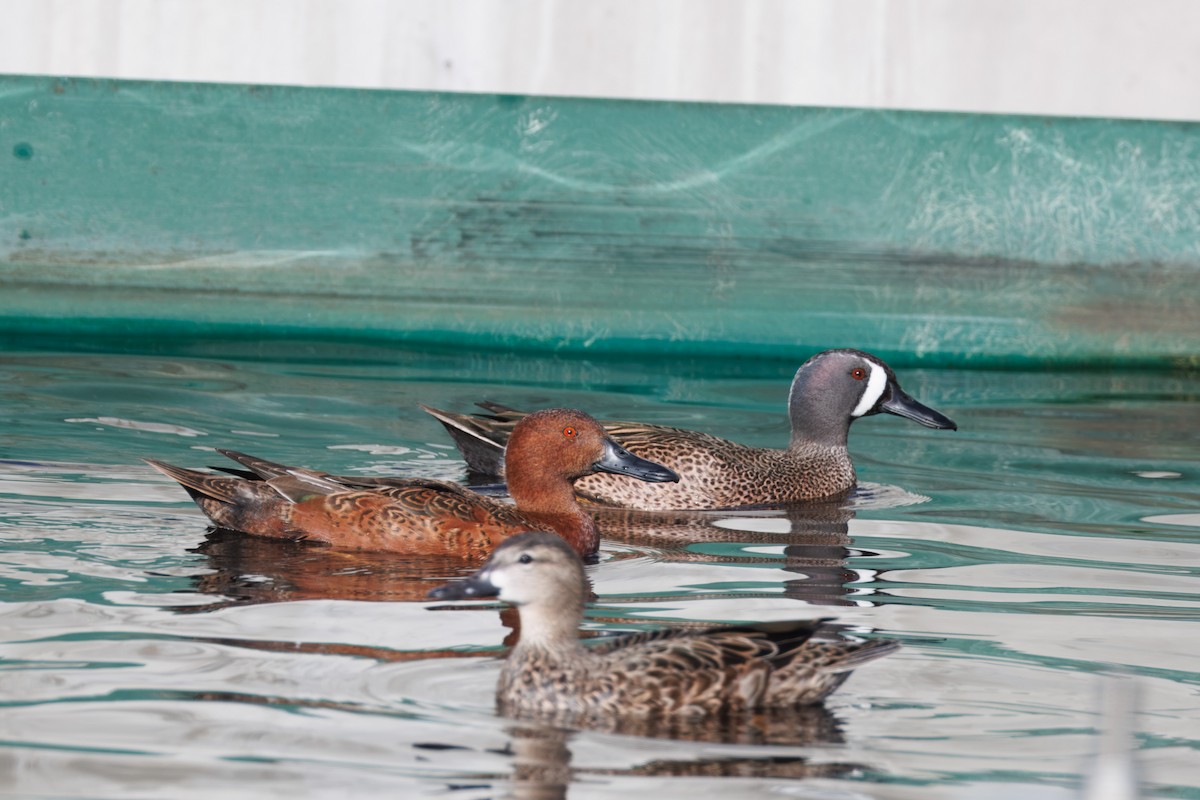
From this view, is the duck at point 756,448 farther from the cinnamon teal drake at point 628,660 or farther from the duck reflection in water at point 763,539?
the cinnamon teal drake at point 628,660

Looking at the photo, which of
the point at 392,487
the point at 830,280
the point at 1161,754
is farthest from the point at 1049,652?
the point at 830,280

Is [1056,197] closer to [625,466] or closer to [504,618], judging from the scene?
[625,466]

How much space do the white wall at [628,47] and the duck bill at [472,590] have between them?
7852 millimetres

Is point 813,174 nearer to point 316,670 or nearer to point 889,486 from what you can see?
point 889,486

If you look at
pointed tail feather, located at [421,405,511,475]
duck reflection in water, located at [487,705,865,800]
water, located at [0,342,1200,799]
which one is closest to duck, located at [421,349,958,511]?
pointed tail feather, located at [421,405,511,475]

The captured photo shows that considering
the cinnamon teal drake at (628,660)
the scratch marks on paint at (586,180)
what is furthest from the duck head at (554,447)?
the scratch marks on paint at (586,180)

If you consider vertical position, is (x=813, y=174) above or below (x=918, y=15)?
below

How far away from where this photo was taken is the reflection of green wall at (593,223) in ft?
43.5

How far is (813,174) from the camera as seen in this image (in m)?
13.5

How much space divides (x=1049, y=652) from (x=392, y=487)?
2609 millimetres

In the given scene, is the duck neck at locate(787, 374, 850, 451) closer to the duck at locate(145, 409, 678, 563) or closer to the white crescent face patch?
the white crescent face patch

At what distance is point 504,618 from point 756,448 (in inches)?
124

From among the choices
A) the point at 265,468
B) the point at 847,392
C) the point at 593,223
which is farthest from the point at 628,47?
the point at 265,468

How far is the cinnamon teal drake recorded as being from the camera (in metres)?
5.46
